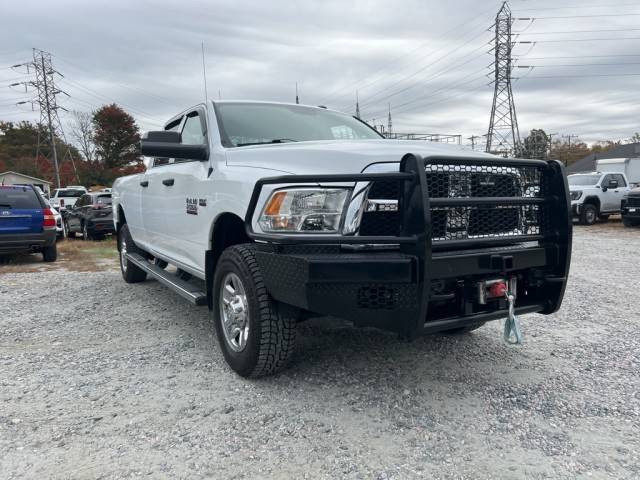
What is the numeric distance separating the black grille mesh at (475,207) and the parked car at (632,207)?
14.5m

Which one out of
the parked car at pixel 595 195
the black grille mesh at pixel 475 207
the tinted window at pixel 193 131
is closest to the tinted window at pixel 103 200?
the tinted window at pixel 193 131

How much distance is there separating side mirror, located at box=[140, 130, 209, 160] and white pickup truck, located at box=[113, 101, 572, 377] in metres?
0.01

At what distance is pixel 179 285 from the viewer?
4.35 metres

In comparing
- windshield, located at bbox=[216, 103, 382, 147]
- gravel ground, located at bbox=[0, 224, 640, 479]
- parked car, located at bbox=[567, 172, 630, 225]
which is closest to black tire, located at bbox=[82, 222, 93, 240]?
gravel ground, located at bbox=[0, 224, 640, 479]

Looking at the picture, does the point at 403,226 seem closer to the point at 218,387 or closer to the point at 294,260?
the point at 294,260

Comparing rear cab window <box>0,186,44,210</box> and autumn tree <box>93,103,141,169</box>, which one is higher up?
autumn tree <box>93,103,141,169</box>

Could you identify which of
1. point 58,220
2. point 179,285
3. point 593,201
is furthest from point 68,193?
point 179,285

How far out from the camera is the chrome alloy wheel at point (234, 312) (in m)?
3.29

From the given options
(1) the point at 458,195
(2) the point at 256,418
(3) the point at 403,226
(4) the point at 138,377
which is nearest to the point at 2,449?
(4) the point at 138,377

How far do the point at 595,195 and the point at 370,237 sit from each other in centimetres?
1777

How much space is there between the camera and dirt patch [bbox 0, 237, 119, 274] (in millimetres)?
8953

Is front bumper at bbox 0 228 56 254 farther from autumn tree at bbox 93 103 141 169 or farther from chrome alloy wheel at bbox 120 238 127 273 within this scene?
autumn tree at bbox 93 103 141 169

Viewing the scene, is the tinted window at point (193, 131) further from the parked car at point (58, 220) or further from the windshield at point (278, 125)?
the parked car at point (58, 220)

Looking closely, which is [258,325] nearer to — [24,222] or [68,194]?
[24,222]
